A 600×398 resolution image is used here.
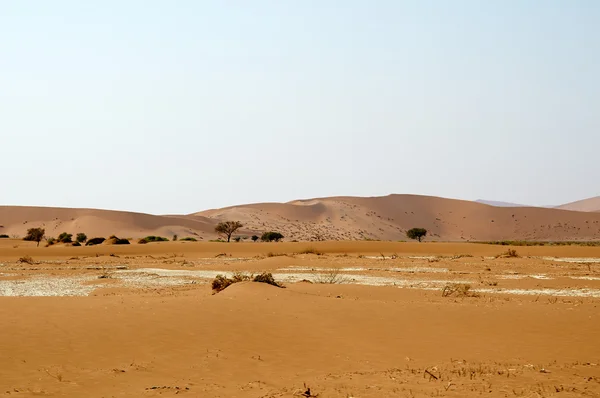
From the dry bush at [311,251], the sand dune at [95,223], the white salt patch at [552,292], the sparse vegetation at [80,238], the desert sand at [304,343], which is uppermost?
the sand dune at [95,223]

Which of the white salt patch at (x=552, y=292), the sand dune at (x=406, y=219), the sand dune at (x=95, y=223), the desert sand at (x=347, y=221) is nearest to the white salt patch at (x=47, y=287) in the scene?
the white salt patch at (x=552, y=292)

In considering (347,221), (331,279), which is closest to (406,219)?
(347,221)

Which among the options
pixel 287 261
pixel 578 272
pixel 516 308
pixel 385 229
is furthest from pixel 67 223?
pixel 516 308

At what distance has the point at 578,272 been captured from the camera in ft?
107

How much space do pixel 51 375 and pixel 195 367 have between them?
2323 mm

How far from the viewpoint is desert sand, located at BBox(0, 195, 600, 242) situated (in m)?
118

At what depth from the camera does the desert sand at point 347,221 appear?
117812 millimetres

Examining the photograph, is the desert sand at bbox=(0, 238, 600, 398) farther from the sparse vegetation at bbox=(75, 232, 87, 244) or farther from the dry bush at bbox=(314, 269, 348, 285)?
the sparse vegetation at bbox=(75, 232, 87, 244)

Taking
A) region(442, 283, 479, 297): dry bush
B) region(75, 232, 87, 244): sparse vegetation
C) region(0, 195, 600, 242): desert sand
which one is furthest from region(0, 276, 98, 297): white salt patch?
region(0, 195, 600, 242): desert sand

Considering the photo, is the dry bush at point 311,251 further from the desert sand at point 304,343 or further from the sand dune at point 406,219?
the sand dune at point 406,219

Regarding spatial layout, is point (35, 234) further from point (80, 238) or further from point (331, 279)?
point (331, 279)

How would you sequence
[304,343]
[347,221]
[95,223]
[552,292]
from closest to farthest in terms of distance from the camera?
Answer: [304,343]
[552,292]
[95,223]
[347,221]

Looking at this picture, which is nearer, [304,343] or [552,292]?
[304,343]

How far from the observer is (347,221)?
443ft
